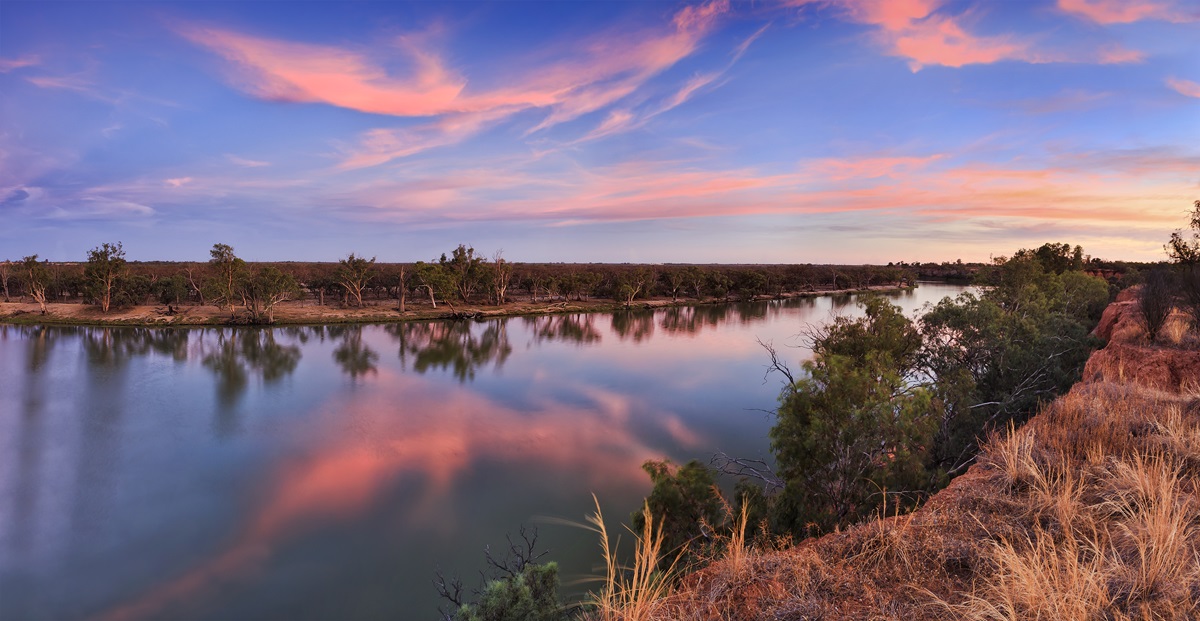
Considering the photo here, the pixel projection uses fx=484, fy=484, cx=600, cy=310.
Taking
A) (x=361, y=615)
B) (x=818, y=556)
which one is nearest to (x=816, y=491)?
(x=818, y=556)

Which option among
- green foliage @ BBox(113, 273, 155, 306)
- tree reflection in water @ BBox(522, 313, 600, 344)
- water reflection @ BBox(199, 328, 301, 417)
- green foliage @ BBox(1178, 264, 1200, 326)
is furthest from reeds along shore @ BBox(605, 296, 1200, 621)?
green foliage @ BBox(113, 273, 155, 306)

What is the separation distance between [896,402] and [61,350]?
169 feet

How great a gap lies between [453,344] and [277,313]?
2339 cm

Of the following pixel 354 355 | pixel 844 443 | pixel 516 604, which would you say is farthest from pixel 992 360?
pixel 354 355

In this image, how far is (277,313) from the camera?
5134cm

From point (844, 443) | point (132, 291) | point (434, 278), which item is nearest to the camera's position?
point (844, 443)

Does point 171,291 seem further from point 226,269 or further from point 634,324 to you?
point 634,324

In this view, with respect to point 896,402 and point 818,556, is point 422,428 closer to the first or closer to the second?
point 896,402

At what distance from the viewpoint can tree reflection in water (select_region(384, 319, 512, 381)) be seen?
35.0 metres

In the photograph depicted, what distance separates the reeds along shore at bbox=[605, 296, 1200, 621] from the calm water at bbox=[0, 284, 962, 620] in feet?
33.8

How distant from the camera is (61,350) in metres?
35.0

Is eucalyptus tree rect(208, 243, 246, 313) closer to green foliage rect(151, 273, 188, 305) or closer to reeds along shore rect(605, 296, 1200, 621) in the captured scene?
green foliage rect(151, 273, 188, 305)

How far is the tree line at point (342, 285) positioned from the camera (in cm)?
4959

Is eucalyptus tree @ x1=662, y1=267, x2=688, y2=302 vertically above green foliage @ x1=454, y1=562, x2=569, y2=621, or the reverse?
eucalyptus tree @ x1=662, y1=267, x2=688, y2=302
